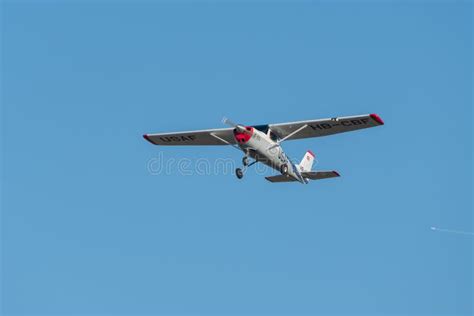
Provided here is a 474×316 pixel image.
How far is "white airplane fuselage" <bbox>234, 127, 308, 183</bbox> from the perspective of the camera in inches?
1066

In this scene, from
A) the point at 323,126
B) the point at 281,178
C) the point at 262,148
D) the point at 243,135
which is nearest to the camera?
the point at 243,135

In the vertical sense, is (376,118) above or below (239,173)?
above

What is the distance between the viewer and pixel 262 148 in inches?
1084

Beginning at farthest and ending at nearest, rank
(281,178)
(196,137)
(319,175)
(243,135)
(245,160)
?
(196,137) → (281,178) → (319,175) → (245,160) → (243,135)

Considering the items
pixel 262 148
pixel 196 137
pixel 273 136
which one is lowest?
pixel 262 148

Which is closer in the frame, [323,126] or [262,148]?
[262,148]

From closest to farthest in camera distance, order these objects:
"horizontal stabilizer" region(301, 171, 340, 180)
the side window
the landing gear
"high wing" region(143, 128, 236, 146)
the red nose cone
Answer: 1. the red nose cone
2. the landing gear
3. the side window
4. "horizontal stabilizer" region(301, 171, 340, 180)
5. "high wing" region(143, 128, 236, 146)

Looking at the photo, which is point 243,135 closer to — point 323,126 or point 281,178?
point 323,126

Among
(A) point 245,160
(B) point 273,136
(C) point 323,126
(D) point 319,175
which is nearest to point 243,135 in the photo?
(A) point 245,160

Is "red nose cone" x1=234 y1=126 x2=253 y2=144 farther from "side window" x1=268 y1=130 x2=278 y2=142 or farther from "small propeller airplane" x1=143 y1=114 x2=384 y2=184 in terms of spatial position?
"side window" x1=268 y1=130 x2=278 y2=142

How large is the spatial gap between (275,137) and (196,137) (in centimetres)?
295

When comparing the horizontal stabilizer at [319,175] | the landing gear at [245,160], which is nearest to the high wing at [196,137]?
the landing gear at [245,160]

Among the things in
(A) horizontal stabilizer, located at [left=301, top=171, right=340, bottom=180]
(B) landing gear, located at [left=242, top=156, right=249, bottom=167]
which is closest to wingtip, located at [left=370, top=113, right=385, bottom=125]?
(A) horizontal stabilizer, located at [left=301, top=171, right=340, bottom=180]

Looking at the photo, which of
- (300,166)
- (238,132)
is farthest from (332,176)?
(238,132)
